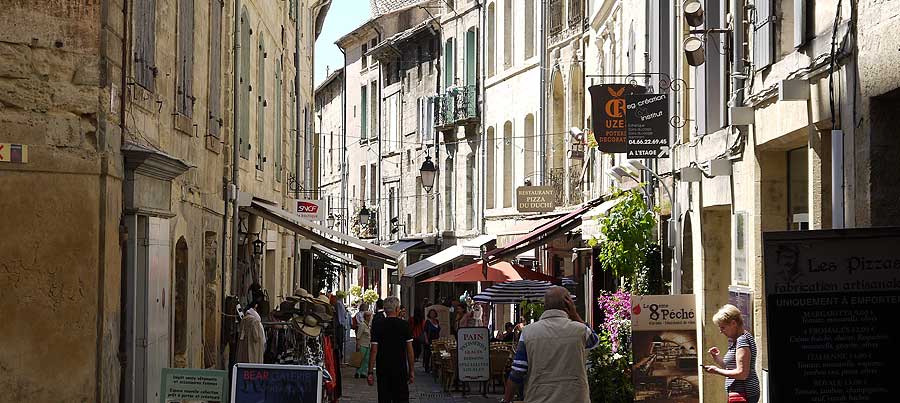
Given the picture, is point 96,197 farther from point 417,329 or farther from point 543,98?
point 543,98

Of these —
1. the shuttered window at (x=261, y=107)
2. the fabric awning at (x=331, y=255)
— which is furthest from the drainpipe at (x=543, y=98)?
the shuttered window at (x=261, y=107)

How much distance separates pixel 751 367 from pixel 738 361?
112mm

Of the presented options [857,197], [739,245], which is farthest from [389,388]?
[857,197]

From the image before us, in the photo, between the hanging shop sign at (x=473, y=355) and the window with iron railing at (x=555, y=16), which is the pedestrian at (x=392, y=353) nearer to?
the hanging shop sign at (x=473, y=355)

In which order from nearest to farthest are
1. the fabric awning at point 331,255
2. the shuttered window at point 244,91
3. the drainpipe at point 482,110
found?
1. the shuttered window at point 244,91
2. the fabric awning at point 331,255
3. the drainpipe at point 482,110

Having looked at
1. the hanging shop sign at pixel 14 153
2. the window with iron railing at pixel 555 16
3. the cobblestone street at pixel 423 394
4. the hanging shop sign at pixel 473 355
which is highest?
the window with iron railing at pixel 555 16

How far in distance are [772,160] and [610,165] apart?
1050 centimetres

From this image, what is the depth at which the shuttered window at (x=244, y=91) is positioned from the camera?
18.3m

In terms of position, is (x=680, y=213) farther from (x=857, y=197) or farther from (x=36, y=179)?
(x=36, y=179)

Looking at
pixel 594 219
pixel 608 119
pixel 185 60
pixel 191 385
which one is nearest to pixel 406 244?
pixel 594 219

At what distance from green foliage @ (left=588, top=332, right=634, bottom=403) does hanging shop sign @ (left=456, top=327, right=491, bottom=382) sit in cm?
465

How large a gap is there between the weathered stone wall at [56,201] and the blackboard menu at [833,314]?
16.4 feet

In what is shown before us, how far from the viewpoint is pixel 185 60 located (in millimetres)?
13703

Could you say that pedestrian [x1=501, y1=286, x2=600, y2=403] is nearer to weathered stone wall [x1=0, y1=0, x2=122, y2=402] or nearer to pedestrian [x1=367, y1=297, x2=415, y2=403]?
weathered stone wall [x1=0, y1=0, x2=122, y2=402]
